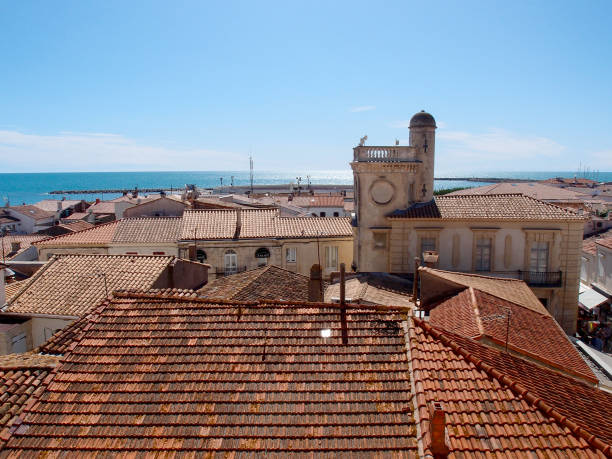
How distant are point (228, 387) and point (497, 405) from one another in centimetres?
443

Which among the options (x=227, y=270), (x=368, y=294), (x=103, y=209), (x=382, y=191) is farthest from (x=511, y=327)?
(x=103, y=209)

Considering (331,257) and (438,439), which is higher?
(438,439)

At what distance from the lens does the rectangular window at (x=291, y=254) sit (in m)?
32.8

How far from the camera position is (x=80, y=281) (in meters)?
19.2

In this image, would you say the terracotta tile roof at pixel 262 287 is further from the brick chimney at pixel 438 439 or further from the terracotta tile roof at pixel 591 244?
the terracotta tile roof at pixel 591 244

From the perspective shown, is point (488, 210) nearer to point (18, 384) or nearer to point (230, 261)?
point (230, 261)

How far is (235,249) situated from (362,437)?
2529 centimetres

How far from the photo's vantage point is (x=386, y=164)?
1043 inches

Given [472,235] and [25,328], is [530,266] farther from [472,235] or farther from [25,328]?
[25,328]

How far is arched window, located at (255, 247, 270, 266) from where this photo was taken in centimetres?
3212

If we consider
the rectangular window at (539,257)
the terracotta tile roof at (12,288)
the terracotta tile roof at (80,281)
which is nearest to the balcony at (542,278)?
the rectangular window at (539,257)

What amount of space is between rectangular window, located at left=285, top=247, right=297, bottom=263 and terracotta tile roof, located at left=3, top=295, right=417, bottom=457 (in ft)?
73.8

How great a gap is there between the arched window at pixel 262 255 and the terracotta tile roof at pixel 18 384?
2171 cm

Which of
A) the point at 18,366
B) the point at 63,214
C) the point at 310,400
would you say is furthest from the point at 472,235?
the point at 63,214
